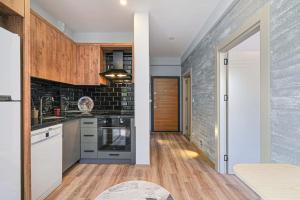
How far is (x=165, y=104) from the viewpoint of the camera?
23.2ft

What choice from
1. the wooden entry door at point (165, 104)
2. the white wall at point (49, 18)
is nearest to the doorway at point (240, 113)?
the white wall at point (49, 18)

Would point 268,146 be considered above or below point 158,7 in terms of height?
below

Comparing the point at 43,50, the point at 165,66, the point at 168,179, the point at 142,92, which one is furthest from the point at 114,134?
the point at 165,66

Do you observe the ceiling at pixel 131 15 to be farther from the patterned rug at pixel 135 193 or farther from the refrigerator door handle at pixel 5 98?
the patterned rug at pixel 135 193

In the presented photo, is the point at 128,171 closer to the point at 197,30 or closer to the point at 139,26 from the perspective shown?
the point at 139,26

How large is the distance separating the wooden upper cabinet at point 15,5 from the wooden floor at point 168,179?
205 centimetres

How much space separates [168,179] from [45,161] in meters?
1.69

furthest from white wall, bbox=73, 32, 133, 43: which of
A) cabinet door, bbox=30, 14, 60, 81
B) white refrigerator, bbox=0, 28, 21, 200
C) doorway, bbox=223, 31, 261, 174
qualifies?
white refrigerator, bbox=0, 28, 21, 200

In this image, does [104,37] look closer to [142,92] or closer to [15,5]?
[142,92]

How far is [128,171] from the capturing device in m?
3.15

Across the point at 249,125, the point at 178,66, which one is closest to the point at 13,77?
the point at 249,125

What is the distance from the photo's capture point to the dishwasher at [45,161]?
6.59 feet

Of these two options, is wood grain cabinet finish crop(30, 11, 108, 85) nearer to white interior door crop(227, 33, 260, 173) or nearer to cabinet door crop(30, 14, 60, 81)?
cabinet door crop(30, 14, 60, 81)

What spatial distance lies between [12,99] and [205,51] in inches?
136
